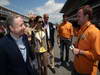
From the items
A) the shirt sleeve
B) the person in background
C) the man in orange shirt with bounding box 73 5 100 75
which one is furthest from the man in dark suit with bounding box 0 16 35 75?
the person in background

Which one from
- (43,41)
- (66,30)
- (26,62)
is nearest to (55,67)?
(66,30)

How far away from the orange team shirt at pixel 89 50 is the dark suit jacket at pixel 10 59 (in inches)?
33.5

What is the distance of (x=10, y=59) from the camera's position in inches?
134

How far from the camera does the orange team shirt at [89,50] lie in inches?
133

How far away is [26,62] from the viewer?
369cm

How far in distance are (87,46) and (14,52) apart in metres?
1.05

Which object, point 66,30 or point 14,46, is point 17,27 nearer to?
point 14,46

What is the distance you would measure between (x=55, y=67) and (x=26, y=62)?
5047 millimetres

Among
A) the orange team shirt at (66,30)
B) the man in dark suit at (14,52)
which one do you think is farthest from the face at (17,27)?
the orange team shirt at (66,30)

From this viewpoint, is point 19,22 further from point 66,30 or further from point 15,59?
point 66,30

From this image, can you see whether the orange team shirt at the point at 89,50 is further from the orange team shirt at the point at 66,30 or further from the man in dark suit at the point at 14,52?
the orange team shirt at the point at 66,30

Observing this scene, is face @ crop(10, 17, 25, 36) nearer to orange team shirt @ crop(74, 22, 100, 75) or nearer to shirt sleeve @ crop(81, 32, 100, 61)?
orange team shirt @ crop(74, 22, 100, 75)

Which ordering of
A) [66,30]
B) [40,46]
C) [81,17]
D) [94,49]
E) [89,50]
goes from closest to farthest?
[94,49] < [89,50] < [81,17] < [40,46] < [66,30]

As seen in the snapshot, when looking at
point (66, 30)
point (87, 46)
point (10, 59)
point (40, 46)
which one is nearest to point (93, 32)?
point (87, 46)
